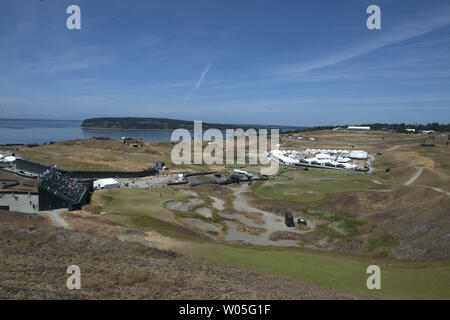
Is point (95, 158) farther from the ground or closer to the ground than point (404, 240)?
farther from the ground

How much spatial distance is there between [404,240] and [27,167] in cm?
6571

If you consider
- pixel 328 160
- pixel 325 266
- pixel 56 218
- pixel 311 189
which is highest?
pixel 328 160

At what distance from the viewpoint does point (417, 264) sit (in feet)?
65.7

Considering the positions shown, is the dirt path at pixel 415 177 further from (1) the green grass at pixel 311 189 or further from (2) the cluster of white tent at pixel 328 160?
(2) the cluster of white tent at pixel 328 160

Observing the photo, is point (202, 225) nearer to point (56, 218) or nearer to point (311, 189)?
point (56, 218)

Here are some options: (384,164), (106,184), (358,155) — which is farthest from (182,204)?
(358,155)

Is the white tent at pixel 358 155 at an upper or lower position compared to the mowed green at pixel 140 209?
upper

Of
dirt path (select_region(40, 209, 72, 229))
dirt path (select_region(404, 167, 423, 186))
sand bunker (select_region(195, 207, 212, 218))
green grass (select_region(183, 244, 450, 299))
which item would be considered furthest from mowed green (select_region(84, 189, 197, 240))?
dirt path (select_region(404, 167, 423, 186))

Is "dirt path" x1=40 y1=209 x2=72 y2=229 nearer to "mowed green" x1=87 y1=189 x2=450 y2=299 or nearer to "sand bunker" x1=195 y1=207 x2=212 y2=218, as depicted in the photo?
"mowed green" x1=87 y1=189 x2=450 y2=299

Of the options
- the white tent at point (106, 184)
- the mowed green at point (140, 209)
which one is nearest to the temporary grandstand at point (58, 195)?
the mowed green at point (140, 209)

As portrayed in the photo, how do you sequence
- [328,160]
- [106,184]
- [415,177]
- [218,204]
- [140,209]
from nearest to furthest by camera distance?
1. [140,209]
2. [218,204]
3. [106,184]
4. [415,177]
5. [328,160]

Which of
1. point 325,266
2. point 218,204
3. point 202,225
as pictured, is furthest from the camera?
point 218,204
